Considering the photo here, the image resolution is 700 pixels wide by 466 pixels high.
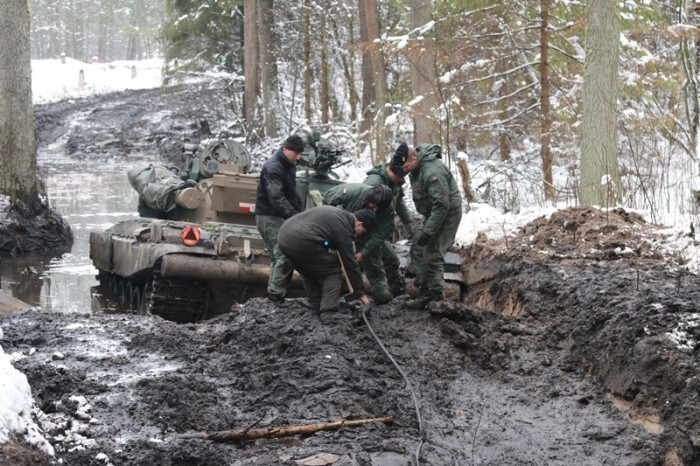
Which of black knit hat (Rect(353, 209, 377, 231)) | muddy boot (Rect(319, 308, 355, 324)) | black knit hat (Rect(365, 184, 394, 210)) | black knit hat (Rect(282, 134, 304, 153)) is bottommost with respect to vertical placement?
muddy boot (Rect(319, 308, 355, 324))

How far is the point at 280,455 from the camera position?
6.21 metres

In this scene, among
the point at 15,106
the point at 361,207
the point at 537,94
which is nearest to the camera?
the point at 361,207

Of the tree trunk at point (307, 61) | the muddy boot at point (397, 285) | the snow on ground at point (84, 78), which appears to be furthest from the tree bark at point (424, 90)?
the snow on ground at point (84, 78)

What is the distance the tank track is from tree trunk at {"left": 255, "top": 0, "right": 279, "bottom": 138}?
17855 millimetres

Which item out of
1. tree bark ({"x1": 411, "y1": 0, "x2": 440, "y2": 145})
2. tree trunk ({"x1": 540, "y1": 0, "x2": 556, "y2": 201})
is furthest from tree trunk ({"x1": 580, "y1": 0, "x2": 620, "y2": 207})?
tree bark ({"x1": 411, "y1": 0, "x2": 440, "y2": 145})

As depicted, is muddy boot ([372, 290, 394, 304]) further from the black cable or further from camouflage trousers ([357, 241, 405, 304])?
the black cable

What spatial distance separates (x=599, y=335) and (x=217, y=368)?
3186 millimetres

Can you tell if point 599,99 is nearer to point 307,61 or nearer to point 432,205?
point 432,205

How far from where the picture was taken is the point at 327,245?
31.3ft

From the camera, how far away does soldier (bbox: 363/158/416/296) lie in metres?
10.4

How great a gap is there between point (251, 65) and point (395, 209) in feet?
66.1

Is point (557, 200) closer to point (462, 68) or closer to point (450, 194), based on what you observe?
point (462, 68)

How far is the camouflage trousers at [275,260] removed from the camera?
1060 centimetres

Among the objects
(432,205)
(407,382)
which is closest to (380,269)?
(432,205)
